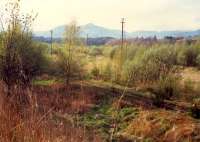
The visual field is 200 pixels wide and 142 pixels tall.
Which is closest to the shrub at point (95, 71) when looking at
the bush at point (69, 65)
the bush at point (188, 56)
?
the bush at point (69, 65)

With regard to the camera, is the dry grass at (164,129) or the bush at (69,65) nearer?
the dry grass at (164,129)

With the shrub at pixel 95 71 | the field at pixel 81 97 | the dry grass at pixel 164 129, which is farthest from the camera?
A: the shrub at pixel 95 71

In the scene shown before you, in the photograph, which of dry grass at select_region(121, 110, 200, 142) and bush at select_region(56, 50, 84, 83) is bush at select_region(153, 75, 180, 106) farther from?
dry grass at select_region(121, 110, 200, 142)

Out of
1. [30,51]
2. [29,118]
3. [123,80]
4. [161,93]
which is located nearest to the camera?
[29,118]

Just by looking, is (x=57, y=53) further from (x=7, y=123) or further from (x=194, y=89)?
(x=7, y=123)

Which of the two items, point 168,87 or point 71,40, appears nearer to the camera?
point 168,87

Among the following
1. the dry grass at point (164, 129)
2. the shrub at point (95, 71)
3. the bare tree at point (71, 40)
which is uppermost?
the bare tree at point (71, 40)

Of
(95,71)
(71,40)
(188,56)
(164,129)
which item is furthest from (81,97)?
(188,56)

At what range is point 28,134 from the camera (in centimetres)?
333

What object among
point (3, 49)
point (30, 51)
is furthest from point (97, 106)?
point (30, 51)

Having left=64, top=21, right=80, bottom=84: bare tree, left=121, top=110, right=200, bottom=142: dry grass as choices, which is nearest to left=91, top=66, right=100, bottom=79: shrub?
left=64, top=21, right=80, bottom=84: bare tree

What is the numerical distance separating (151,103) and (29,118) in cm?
2033

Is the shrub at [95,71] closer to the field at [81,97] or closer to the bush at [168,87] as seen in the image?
the field at [81,97]

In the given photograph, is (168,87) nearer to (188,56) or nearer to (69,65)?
(69,65)
